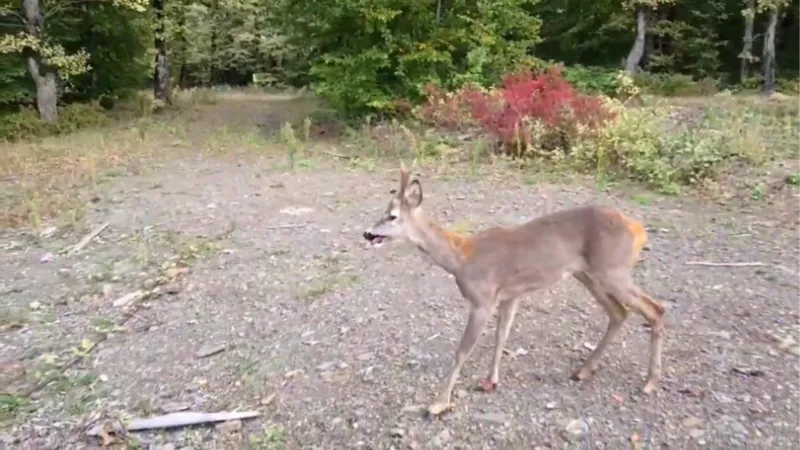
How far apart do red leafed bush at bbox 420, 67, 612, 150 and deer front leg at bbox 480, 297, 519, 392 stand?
6.62 m

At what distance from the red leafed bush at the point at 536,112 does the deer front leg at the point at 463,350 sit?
6.96 meters

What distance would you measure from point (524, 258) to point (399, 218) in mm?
684

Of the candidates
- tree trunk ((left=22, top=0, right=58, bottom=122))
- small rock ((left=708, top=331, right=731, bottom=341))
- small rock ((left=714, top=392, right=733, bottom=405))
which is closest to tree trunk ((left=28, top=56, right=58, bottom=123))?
tree trunk ((left=22, top=0, right=58, bottom=122))

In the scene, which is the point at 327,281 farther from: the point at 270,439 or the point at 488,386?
the point at 270,439

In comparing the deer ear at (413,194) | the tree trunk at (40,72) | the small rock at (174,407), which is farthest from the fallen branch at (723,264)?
the tree trunk at (40,72)

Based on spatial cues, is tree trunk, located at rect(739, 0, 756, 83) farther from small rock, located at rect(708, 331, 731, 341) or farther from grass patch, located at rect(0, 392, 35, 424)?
grass patch, located at rect(0, 392, 35, 424)

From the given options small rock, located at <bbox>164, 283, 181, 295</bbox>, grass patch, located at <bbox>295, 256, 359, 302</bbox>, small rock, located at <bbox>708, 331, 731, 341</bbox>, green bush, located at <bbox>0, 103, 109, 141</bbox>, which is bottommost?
small rock, located at <bbox>164, 283, 181, 295</bbox>

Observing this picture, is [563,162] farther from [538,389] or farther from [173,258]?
[538,389]

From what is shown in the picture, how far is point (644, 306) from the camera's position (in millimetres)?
3914

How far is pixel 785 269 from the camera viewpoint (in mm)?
5867

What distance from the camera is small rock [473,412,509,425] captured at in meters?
3.75

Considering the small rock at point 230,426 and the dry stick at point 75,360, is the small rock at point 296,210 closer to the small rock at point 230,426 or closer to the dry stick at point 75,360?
the dry stick at point 75,360

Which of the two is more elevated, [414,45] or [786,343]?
[414,45]

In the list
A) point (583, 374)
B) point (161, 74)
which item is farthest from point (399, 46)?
point (583, 374)
